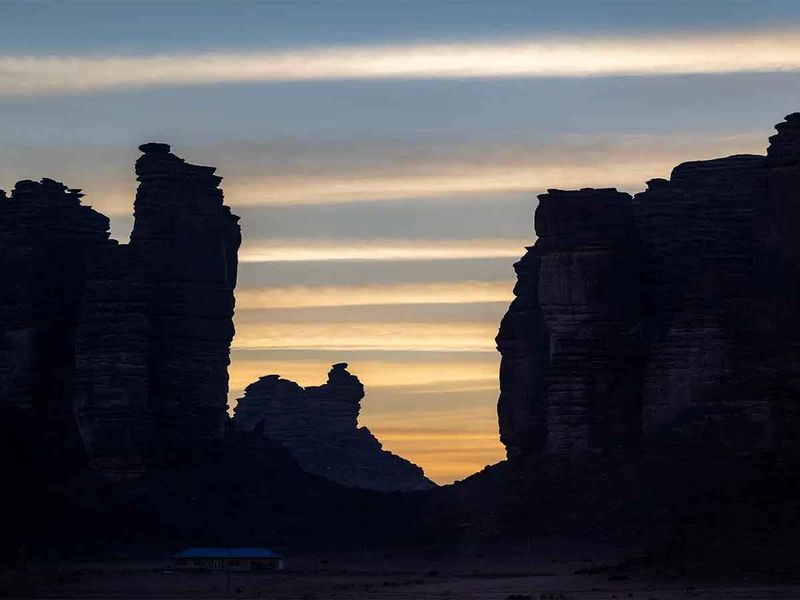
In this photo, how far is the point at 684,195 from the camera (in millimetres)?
176000

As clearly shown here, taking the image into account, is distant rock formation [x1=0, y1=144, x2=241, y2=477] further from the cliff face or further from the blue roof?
the cliff face

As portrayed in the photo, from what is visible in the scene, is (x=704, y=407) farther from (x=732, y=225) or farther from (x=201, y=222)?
(x=201, y=222)

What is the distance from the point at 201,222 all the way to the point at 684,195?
32.3 meters

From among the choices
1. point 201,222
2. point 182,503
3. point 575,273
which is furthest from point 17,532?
point 575,273

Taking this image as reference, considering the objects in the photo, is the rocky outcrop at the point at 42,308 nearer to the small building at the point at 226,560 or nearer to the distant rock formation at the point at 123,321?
the distant rock formation at the point at 123,321

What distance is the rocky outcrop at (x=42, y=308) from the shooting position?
185375mm

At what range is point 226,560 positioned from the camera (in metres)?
166

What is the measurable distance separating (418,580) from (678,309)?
86.0ft

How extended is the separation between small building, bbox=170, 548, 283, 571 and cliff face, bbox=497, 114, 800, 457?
20.3 meters

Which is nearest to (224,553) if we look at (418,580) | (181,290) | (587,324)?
(418,580)

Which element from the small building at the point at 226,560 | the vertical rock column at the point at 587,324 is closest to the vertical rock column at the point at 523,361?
the vertical rock column at the point at 587,324

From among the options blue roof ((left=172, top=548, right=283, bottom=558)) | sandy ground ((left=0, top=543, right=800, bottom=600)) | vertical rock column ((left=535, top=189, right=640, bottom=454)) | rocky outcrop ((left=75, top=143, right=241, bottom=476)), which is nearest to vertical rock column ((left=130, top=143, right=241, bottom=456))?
rocky outcrop ((left=75, top=143, right=241, bottom=476))

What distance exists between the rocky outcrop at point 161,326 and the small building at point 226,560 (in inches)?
655

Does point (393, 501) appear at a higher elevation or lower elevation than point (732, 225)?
lower
